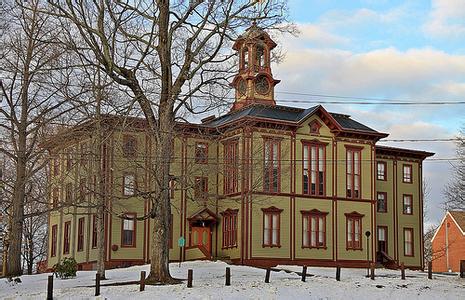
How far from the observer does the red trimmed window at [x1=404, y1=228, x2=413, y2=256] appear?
210 ft

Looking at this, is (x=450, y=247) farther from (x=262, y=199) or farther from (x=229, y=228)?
(x=262, y=199)

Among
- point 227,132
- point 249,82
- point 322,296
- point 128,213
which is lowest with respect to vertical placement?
point 322,296

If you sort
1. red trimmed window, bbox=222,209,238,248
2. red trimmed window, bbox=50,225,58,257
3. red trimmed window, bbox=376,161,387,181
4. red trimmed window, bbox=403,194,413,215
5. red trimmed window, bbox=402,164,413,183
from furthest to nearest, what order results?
1. red trimmed window, bbox=402,164,413,183
2. red trimmed window, bbox=403,194,413,215
3. red trimmed window, bbox=376,161,387,181
4. red trimmed window, bbox=50,225,58,257
5. red trimmed window, bbox=222,209,238,248

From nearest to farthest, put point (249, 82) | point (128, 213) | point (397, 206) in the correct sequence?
point (128, 213) → point (249, 82) → point (397, 206)

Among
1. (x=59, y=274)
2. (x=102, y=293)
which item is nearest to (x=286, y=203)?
(x=59, y=274)

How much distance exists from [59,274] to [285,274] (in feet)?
39.5

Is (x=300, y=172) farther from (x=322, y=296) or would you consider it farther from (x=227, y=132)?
(x=322, y=296)

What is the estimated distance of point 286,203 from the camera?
2133 inches

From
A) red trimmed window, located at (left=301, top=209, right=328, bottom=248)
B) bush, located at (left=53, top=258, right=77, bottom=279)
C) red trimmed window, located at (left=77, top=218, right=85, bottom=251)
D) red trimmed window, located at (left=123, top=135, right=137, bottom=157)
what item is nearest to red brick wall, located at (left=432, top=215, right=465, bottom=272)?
red trimmed window, located at (left=301, top=209, right=328, bottom=248)

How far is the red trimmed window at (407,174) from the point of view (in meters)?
65.2

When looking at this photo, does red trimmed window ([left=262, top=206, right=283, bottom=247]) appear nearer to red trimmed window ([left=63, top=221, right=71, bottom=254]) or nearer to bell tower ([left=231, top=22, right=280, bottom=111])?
bell tower ([left=231, top=22, right=280, bottom=111])

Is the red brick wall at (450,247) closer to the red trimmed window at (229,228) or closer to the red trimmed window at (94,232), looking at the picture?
the red trimmed window at (229,228)

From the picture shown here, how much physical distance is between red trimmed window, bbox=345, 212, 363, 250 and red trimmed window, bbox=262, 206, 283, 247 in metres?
5.88

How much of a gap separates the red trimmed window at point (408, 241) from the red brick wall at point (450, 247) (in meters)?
23.7
